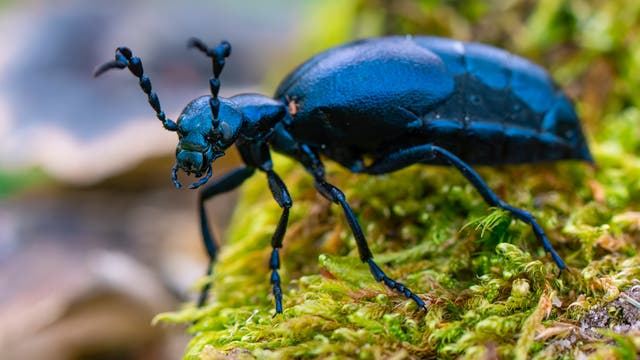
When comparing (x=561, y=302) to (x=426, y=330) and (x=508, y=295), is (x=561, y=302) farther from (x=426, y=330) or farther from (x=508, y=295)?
(x=426, y=330)

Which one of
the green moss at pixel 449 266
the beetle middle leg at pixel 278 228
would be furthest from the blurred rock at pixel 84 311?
the beetle middle leg at pixel 278 228

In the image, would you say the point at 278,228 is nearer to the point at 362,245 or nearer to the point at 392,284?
the point at 362,245

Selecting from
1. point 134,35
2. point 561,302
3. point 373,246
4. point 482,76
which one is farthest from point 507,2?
point 134,35

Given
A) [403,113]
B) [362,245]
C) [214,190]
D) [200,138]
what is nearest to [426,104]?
[403,113]

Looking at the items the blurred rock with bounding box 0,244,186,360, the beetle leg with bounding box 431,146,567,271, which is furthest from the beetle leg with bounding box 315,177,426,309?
the blurred rock with bounding box 0,244,186,360

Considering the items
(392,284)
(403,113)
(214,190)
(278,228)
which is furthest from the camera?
(214,190)

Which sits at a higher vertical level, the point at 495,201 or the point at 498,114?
the point at 498,114
